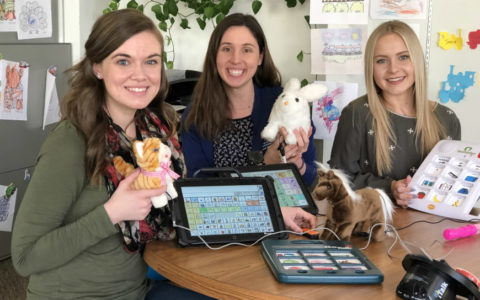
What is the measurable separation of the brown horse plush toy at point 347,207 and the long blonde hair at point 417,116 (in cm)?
63

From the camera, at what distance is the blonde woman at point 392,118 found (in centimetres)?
201

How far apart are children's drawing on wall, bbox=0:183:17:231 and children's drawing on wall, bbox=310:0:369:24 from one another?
191 centimetres

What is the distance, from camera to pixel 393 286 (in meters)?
1.14

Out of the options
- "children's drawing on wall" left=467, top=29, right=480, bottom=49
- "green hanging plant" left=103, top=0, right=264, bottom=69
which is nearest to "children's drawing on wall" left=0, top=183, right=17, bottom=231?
"green hanging plant" left=103, top=0, right=264, bottom=69

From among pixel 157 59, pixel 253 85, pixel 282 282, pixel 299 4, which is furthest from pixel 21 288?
pixel 299 4

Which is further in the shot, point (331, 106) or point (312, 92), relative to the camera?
point (331, 106)

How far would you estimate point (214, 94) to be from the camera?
2.18m

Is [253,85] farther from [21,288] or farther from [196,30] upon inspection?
[196,30]

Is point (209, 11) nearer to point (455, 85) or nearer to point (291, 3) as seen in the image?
point (291, 3)

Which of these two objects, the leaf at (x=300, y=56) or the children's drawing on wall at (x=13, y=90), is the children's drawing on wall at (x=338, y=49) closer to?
the leaf at (x=300, y=56)

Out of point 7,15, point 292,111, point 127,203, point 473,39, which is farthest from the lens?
point 7,15

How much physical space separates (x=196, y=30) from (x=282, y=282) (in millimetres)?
3058

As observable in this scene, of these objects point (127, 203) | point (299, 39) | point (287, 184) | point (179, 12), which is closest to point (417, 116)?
point (287, 184)

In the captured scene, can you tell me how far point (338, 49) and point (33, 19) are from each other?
1.72 m
